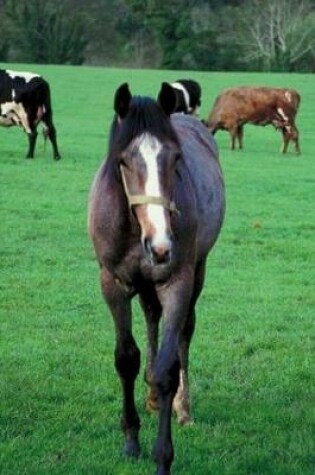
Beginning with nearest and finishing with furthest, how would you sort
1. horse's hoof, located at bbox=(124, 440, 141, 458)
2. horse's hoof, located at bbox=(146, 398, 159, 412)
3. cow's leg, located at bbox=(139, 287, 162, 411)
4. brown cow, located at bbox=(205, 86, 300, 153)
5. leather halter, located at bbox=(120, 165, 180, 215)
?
leather halter, located at bbox=(120, 165, 180, 215) → horse's hoof, located at bbox=(124, 440, 141, 458) → cow's leg, located at bbox=(139, 287, 162, 411) → horse's hoof, located at bbox=(146, 398, 159, 412) → brown cow, located at bbox=(205, 86, 300, 153)

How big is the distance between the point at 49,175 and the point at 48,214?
5125 millimetres

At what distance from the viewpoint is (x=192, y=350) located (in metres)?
Result: 8.19

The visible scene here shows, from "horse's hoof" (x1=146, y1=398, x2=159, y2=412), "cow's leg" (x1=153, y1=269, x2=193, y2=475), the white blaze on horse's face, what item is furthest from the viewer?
"horse's hoof" (x1=146, y1=398, x2=159, y2=412)

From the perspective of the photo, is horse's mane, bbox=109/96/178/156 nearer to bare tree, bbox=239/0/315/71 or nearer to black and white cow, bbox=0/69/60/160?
black and white cow, bbox=0/69/60/160

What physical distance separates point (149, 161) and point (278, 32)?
246 ft

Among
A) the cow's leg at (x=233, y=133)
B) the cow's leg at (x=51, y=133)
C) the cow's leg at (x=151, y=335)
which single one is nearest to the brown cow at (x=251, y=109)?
the cow's leg at (x=233, y=133)

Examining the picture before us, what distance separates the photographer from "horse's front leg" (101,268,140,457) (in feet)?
19.5

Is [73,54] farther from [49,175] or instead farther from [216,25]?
[49,175]

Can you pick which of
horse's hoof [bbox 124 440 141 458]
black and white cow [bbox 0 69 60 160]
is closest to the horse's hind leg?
horse's hoof [bbox 124 440 141 458]

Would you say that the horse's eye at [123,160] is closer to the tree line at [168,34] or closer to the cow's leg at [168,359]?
the cow's leg at [168,359]

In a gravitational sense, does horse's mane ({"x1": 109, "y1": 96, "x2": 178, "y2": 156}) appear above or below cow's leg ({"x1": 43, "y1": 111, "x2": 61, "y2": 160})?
above

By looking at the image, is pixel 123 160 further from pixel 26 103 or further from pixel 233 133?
pixel 233 133

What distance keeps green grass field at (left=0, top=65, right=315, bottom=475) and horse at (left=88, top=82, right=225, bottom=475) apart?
314mm

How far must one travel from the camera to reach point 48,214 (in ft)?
51.3
